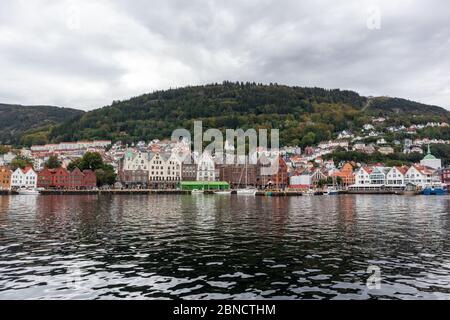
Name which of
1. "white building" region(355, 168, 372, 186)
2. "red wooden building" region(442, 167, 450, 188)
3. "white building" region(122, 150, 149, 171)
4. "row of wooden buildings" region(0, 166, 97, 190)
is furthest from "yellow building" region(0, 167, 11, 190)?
"red wooden building" region(442, 167, 450, 188)

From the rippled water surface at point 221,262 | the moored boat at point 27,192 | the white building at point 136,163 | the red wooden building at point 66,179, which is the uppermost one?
the white building at point 136,163

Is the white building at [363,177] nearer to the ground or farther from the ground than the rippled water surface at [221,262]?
farther from the ground

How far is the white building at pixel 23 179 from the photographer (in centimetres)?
10734

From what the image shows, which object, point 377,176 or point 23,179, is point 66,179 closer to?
point 23,179

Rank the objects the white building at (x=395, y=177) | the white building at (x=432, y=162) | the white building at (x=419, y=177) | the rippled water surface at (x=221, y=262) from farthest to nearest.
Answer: the white building at (x=432, y=162), the white building at (x=395, y=177), the white building at (x=419, y=177), the rippled water surface at (x=221, y=262)

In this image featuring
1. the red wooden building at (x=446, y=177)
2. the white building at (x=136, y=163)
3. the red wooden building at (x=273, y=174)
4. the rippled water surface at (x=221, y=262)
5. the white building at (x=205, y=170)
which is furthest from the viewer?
the white building at (x=205, y=170)

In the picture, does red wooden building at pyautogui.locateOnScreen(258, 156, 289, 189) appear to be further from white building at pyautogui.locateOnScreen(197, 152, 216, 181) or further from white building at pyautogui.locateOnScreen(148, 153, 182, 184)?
white building at pyautogui.locateOnScreen(148, 153, 182, 184)

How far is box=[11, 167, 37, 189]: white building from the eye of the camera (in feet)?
352

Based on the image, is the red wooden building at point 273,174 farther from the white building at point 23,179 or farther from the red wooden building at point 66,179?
the white building at point 23,179

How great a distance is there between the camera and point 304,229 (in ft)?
80.3

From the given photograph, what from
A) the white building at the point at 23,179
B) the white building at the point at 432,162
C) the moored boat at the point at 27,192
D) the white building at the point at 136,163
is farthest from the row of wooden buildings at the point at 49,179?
the white building at the point at 432,162

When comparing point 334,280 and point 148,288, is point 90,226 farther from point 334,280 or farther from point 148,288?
point 334,280
